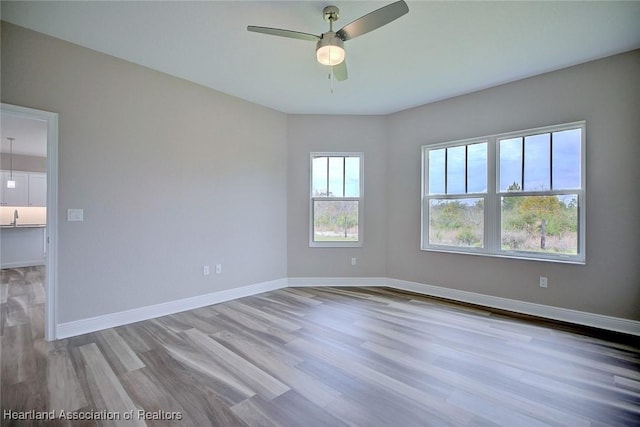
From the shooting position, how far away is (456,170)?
13.9ft

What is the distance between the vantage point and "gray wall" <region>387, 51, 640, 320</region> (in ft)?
9.71

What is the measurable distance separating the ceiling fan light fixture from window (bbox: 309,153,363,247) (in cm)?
257

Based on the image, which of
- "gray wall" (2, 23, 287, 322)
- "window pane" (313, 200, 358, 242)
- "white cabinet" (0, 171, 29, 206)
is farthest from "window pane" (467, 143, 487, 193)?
"white cabinet" (0, 171, 29, 206)

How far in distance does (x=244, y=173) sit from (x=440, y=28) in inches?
119

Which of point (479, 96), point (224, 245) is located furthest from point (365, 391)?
point (479, 96)

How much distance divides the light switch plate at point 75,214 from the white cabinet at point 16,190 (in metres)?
5.84

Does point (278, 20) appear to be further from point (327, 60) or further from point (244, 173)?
point (244, 173)

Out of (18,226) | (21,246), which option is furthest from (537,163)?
(21,246)

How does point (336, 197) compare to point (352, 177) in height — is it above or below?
below

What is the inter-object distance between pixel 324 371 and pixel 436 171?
11.2 feet

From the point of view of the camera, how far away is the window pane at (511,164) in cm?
368

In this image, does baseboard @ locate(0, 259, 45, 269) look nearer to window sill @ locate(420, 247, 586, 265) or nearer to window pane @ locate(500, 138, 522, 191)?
window sill @ locate(420, 247, 586, 265)

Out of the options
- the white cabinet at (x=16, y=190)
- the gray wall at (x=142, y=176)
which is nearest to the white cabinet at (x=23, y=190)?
the white cabinet at (x=16, y=190)

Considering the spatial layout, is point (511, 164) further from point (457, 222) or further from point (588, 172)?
point (457, 222)
